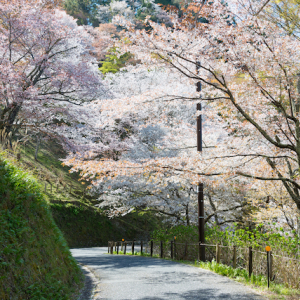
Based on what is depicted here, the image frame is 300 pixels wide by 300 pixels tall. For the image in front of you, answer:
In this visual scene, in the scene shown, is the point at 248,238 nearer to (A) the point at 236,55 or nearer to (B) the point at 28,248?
(A) the point at 236,55

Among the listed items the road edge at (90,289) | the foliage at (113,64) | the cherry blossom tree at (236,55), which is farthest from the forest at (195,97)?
the foliage at (113,64)

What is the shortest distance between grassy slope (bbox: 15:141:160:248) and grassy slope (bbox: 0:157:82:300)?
47.3 ft

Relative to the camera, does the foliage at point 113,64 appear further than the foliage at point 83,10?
No

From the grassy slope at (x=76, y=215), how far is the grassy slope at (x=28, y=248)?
1443 cm

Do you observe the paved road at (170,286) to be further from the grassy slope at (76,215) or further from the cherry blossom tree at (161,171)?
the grassy slope at (76,215)

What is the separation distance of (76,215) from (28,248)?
63.1ft

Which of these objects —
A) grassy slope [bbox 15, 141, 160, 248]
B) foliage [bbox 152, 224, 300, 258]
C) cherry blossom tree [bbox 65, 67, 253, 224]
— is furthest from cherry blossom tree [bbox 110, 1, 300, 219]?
grassy slope [bbox 15, 141, 160, 248]

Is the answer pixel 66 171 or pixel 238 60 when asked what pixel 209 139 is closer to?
pixel 238 60

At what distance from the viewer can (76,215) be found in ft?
77.5

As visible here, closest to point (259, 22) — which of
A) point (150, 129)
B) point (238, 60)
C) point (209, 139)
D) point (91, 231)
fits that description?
point (238, 60)

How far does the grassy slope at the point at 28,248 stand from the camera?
432 cm

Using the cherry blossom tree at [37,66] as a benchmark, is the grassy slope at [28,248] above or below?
below

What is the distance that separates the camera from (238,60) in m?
7.36

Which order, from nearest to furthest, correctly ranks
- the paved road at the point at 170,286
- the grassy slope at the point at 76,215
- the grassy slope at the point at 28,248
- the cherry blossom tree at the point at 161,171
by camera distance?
the grassy slope at the point at 28,248, the paved road at the point at 170,286, the cherry blossom tree at the point at 161,171, the grassy slope at the point at 76,215
